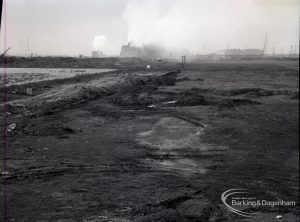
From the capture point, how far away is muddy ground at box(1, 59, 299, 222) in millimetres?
8133

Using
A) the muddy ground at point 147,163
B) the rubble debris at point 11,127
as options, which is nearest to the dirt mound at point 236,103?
the muddy ground at point 147,163

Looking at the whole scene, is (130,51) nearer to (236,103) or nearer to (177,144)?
(236,103)

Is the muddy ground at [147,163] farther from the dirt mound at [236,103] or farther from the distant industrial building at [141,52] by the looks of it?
the distant industrial building at [141,52]

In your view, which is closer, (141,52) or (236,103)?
(236,103)

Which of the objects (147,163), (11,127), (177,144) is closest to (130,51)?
(11,127)

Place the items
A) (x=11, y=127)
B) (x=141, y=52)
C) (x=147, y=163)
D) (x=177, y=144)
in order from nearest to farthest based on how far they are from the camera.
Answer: (x=147, y=163), (x=177, y=144), (x=11, y=127), (x=141, y=52)

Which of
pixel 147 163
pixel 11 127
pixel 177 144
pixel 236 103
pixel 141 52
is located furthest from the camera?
pixel 141 52

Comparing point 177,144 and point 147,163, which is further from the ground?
point 177,144

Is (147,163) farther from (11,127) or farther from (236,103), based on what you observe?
(236,103)

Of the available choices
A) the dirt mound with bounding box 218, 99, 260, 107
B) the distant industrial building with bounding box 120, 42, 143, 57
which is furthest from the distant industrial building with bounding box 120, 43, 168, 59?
the dirt mound with bounding box 218, 99, 260, 107

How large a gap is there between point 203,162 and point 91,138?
5347 mm

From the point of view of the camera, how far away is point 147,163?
1194cm

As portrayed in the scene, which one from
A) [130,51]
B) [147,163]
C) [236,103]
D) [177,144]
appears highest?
[130,51]

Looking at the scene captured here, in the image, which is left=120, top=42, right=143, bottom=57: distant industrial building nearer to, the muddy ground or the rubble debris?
the muddy ground
